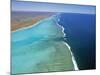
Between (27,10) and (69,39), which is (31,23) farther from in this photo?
(69,39)

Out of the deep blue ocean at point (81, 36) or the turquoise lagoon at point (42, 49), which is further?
the deep blue ocean at point (81, 36)

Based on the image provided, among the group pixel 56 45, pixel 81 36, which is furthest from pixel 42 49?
pixel 81 36

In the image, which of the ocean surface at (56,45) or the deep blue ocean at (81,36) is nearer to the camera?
the ocean surface at (56,45)

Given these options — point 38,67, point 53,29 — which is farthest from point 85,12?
point 38,67

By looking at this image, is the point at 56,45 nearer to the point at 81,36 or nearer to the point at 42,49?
the point at 42,49

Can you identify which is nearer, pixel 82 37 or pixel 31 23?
pixel 31 23
